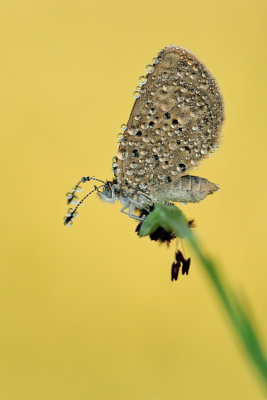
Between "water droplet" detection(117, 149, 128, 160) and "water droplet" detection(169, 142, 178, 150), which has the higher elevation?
"water droplet" detection(117, 149, 128, 160)

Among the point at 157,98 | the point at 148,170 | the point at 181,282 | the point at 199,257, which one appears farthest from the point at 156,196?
the point at 181,282

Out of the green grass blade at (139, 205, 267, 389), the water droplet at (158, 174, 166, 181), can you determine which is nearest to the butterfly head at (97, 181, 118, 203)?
the water droplet at (158, 174, 166, 181)

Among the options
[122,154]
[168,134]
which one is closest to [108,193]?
[122,154]

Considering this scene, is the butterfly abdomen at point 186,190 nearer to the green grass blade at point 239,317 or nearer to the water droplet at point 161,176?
the water droplet at point 161,176

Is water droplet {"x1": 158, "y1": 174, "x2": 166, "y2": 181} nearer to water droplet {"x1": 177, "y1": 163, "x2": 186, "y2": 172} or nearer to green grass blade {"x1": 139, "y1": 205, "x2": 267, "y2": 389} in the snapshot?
water droplet {"x1": 177, "y1": 163, "x2": 186, "y2": 172}

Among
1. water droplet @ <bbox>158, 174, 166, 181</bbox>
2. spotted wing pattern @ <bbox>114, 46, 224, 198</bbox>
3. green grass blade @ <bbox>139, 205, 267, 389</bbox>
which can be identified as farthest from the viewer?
water droplet @ <bbox>158, 174, 166, 181</bbox>

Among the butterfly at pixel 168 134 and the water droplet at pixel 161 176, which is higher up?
the butterfly at pixel 168 134

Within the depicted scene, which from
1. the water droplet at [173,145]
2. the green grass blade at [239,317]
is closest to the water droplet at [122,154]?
the water droplet at [173,145]

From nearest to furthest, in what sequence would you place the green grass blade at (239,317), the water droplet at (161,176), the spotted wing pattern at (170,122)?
the green grass blade at (239,317) < the spotted wing pattern at (170,122) < the water droplet at (161,176)
